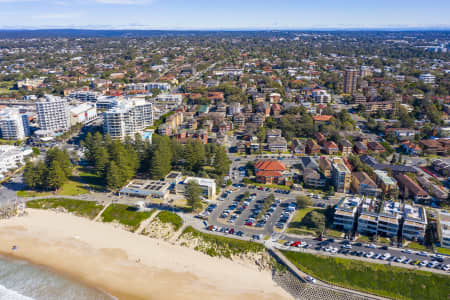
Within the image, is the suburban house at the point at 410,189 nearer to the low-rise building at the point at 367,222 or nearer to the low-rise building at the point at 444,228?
the low-rise building at the point at 444,228

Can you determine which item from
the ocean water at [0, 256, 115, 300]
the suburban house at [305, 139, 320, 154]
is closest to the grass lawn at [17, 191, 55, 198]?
the ocean water at [0, 256, 115, 300]

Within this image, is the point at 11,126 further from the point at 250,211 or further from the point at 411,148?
the point at 411,148

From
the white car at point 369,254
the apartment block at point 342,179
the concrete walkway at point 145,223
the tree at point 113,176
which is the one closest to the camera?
the white car at point 369,254

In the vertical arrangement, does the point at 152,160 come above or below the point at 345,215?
above

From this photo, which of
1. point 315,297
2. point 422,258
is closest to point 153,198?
point 315,297

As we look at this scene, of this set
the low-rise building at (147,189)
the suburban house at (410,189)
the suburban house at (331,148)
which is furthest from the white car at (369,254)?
the suburban house at (331,148)

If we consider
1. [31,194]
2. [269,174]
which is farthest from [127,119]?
[269,174]
